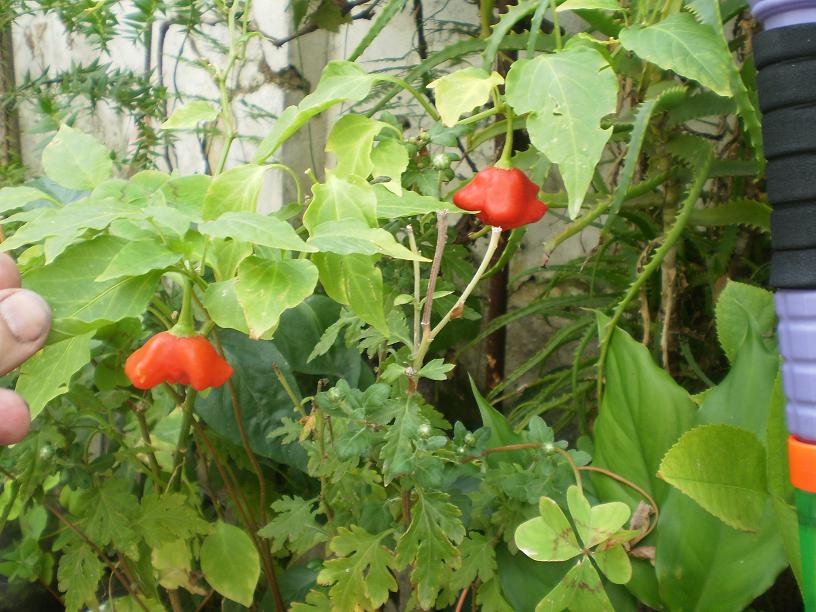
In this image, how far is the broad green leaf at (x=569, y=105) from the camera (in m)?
0.44

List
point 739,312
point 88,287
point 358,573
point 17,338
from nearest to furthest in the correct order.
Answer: point 17,338 → point 88,287 → point 358,573 → point 739,312

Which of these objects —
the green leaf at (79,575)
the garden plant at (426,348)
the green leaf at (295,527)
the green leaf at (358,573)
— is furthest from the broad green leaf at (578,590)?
the green leaf at (79,575)

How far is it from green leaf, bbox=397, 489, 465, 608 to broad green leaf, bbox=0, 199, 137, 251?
11.5 inches

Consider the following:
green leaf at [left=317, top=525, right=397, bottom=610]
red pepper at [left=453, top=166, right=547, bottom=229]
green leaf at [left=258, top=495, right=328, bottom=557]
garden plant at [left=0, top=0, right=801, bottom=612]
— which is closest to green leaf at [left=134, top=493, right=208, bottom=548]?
garden plant at [left=0, top=0, right=801, bottom=612]

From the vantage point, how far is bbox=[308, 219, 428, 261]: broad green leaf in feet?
1.38

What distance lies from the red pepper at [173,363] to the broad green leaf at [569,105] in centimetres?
27

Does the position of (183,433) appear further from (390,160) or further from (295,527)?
(390,160)

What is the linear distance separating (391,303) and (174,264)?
27 cm

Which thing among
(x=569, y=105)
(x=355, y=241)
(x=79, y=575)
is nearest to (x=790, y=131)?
(x=569, y=105)

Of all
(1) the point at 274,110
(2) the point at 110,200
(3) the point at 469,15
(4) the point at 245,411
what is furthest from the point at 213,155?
(2) the point at 110,200

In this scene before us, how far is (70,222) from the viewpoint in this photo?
43 cm

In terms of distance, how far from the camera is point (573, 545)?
1.68ft

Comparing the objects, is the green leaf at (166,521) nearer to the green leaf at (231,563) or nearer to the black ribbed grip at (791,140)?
the green leaf at (231,563)

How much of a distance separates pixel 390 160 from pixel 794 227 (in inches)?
11.0
